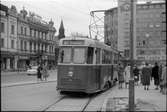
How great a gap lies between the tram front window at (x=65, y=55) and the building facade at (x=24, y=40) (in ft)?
121

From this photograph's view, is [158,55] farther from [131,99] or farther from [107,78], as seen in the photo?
[107,78]

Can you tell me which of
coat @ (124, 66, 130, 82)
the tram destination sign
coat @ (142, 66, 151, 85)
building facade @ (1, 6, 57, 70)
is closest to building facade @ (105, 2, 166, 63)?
the tram destination sign

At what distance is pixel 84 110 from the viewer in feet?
40.9

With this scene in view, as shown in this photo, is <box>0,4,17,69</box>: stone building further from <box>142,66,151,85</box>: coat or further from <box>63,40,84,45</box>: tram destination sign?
<box>63,40,84,45</box>: tram destination sign

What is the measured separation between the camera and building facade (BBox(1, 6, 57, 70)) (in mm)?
59719

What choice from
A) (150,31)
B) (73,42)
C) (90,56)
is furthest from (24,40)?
(150,31)

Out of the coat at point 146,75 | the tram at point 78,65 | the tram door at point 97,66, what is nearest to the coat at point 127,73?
the coat at point 146,75

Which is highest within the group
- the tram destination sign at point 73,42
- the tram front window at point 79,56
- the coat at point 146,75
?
the tram destination sign at point 73,42

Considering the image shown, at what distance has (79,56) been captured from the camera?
648 inches

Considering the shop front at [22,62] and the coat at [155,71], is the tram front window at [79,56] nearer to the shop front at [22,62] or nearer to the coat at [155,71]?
the coat at [155,71]

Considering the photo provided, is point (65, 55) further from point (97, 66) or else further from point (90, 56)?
point (97, 66)

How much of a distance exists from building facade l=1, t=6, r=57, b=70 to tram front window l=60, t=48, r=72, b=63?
36775 mm

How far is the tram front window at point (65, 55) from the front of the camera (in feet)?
54.4

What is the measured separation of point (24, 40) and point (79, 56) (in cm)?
5338
